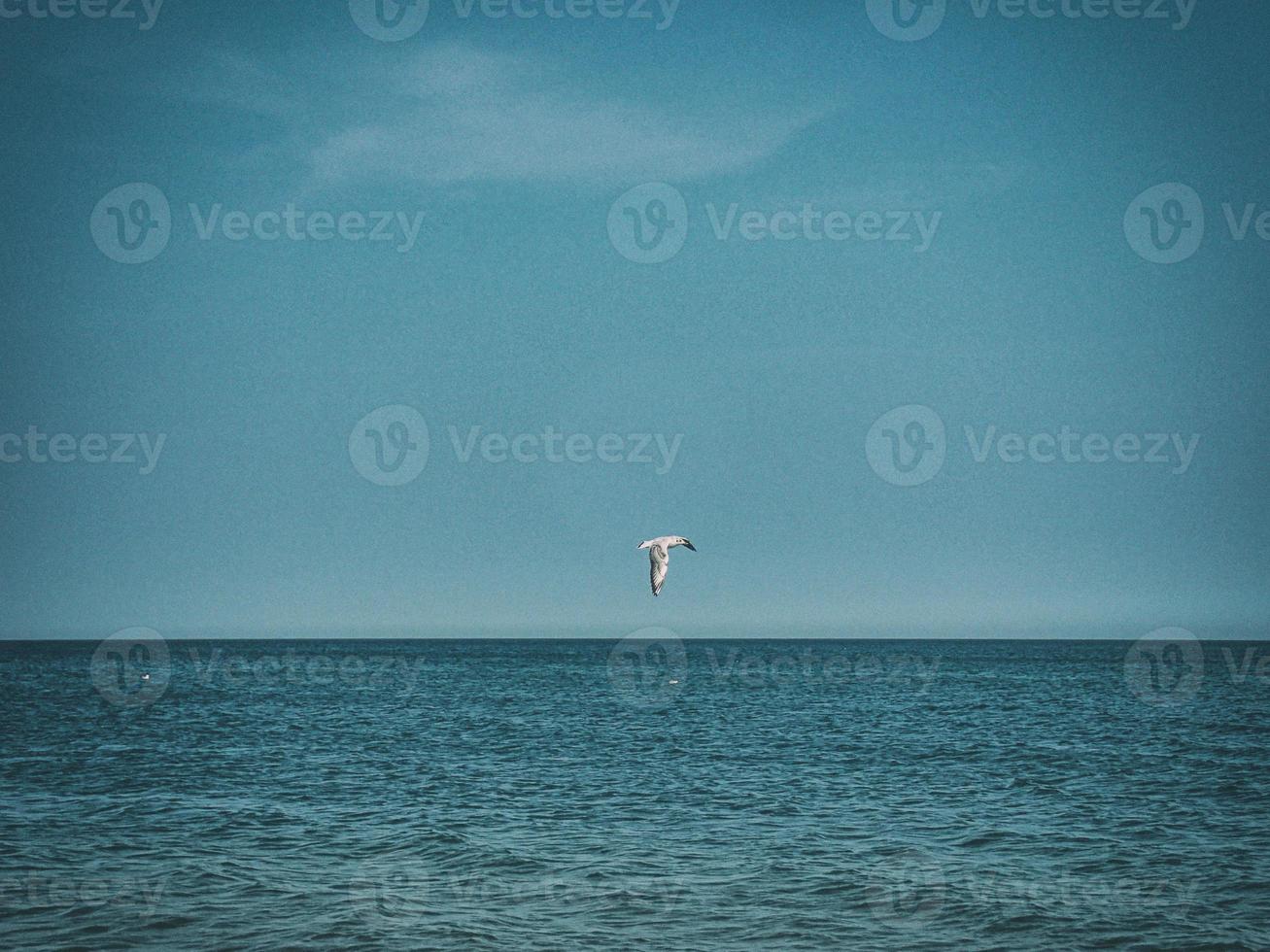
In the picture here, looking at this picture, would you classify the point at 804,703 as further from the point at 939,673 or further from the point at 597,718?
the point at 939,673

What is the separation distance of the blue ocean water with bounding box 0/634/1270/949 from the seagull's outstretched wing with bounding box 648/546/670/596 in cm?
498

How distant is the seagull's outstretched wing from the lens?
66.9 feet

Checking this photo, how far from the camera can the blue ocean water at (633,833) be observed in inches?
675

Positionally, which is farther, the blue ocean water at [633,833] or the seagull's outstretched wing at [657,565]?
the seagull's outstretched wing at [657,565]

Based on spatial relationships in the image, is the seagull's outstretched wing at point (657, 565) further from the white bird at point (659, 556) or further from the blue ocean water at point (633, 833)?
the blue ocean water at point (633, 833)

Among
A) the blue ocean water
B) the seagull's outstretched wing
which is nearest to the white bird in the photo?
the seagull's outstretched wing

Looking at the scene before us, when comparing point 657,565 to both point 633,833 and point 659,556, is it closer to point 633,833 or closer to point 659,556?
point 659,556

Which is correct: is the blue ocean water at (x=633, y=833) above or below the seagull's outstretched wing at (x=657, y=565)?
below

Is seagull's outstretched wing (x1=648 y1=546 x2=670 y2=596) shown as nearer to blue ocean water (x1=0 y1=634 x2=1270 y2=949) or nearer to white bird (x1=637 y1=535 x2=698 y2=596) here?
white bird (x1=637 y1=535 x2=698 y2=596)

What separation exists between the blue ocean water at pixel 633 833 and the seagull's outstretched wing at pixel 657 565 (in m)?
4.98

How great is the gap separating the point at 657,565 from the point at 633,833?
6155 millimetres

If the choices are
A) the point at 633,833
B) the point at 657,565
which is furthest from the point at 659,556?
the point at 633,833

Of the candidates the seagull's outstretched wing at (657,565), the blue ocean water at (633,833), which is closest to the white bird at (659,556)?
the seagull's outstretched wing at (657,565)

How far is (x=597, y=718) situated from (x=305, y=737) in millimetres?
13898
